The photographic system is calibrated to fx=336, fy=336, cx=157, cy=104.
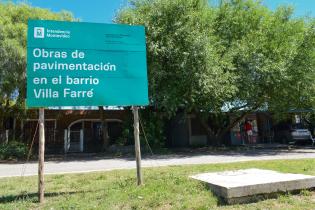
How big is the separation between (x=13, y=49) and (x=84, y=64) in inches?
427

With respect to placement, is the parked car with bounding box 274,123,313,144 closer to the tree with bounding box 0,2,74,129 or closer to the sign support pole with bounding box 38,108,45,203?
the tree with bounding box 0,2,74,129

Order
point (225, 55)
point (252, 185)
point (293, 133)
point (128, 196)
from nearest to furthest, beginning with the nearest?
point (252, 185)
point (128, 196)
point (225, 55)
point (293, 133)

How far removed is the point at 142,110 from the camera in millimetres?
23250

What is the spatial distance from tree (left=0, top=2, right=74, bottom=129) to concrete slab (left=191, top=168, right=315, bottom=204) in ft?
42.8

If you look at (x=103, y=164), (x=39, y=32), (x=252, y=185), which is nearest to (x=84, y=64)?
(x=39, y=32)

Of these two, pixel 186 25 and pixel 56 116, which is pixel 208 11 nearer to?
pixel 186 25

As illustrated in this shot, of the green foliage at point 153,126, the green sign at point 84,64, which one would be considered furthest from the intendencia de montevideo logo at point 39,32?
the green foliage at point 153,126

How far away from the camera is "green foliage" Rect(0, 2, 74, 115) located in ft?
55.3

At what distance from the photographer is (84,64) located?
25.0 feet

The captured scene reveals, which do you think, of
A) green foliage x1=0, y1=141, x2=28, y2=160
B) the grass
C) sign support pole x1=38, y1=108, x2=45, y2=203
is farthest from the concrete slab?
green foliage x1=0, y1=141, x2=28, y2=160

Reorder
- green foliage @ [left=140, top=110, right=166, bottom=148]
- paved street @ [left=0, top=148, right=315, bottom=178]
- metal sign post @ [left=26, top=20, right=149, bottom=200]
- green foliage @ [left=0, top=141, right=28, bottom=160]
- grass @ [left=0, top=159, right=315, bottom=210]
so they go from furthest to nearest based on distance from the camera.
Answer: green foliage @ [left=140, top=110, right=166, bottom=148], green foliage @ [left=0, top=141, right=28, bottom=160], paved street @ [left=0, top=148, right=315, bottom=178], metal sign post @ [left=26, top=20, right=149, bottom=200], grass @ [left=0, top=159, right=315, bottom=210]

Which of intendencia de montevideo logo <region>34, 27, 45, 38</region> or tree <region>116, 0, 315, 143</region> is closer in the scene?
intendencia de montevideo logo <region>34, 27, 45, 38</region>

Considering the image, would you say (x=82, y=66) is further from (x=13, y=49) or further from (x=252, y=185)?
(x=13, y=49)

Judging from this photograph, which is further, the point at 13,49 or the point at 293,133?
the point at 293,133
